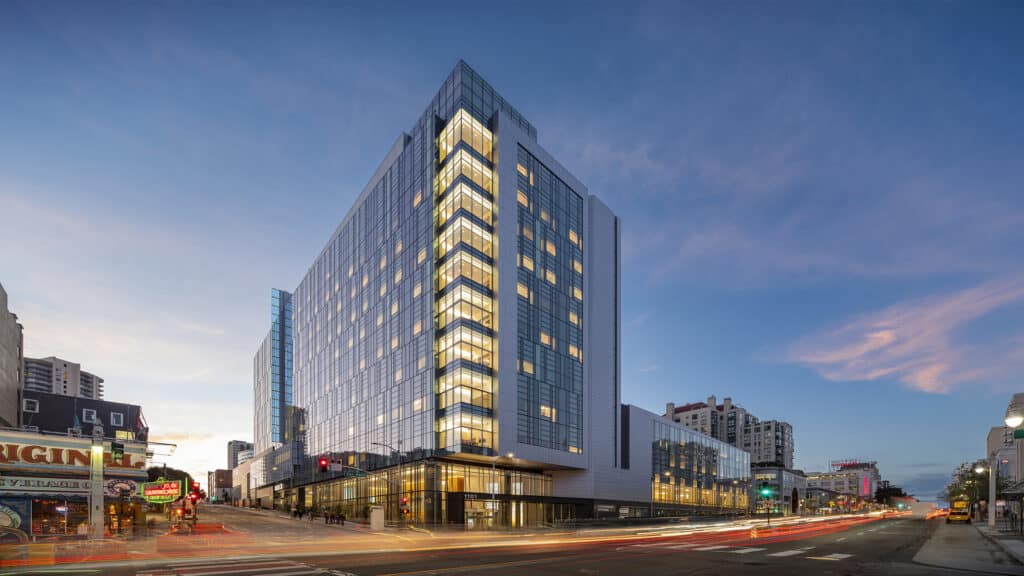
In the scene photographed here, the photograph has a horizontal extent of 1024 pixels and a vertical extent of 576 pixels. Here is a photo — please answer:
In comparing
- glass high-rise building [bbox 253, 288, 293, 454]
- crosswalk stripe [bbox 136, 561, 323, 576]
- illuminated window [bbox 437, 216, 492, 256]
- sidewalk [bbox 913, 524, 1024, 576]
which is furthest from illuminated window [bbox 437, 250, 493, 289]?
glass high-rise building [bbox 253, 288, 293, 454]

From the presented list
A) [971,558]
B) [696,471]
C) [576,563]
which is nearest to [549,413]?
[576,563]

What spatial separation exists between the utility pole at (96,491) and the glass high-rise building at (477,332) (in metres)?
32.5

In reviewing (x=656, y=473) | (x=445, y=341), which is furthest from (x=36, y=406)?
(x=656, y=473)

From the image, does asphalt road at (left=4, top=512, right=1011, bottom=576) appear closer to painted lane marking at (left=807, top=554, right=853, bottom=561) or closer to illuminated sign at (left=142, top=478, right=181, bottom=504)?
painted lane marking at (left=807, top=554, right=853, bottom=561)

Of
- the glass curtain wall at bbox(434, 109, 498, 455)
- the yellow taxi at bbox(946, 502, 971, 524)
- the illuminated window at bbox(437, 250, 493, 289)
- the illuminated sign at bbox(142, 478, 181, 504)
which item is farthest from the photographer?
the yellow taxi at bbox(946, 502, 971, 524)

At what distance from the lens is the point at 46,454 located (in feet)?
136

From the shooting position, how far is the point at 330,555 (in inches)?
1156

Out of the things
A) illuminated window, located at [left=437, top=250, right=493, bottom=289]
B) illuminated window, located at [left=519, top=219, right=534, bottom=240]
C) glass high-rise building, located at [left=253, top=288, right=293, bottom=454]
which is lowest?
glass high-rise building, located at [left=253, top=288, right=293, bottom=454]

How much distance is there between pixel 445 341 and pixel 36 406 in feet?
207

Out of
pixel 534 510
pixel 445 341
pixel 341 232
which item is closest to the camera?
pixel 445 341

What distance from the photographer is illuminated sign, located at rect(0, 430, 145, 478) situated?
1559 inches

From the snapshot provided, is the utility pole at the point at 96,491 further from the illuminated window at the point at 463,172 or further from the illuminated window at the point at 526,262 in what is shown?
the illuminated window at the point at 526,262

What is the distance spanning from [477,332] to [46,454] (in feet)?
141

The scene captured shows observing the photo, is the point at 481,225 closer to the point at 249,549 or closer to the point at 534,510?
the point at 534,510
